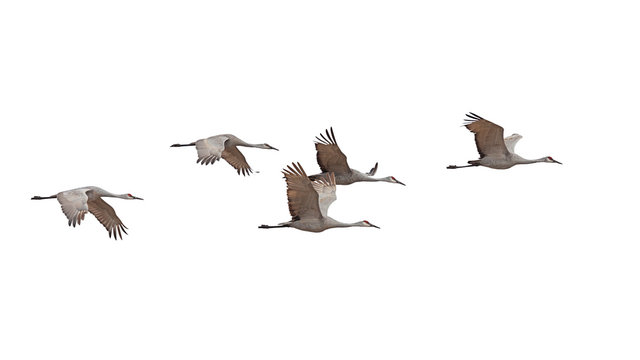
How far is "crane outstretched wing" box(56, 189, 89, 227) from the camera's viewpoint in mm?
18297

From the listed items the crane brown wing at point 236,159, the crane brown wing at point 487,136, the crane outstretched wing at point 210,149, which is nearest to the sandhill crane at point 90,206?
the crane outstretched wing at point 210,149

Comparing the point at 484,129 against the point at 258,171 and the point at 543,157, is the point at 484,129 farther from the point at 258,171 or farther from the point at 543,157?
the point at 258,171

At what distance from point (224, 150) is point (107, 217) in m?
3.18

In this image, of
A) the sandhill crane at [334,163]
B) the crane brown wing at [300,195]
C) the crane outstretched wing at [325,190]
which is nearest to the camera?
the crane brown wing at [300,195]

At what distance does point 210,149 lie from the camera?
21016 mm

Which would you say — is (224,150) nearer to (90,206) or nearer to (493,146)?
(90,206)

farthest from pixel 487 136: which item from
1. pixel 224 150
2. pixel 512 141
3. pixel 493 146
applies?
pixel 224 150

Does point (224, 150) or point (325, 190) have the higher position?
point (224, 150)

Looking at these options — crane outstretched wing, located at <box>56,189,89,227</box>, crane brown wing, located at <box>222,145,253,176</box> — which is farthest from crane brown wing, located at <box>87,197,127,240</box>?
crane brown wing, located at <box>222,145,253,176</box>

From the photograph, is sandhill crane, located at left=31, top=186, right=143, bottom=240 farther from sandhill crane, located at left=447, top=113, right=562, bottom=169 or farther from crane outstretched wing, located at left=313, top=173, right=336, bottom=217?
sandhill crane, located at left=447, top=113, right=562, bottom=169

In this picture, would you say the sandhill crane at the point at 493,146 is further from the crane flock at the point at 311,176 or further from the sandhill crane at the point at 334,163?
the sandhill crane at the point at 334,163

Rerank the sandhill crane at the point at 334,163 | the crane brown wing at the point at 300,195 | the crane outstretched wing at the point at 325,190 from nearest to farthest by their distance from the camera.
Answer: the crane brown wing at the point at 300,195 < the crane outstretched wing at the point at 325,190 < the sandhill crane at the point at 334,163

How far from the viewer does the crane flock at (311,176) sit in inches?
728

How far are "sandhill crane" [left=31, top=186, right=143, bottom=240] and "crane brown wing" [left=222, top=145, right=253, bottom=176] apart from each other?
2771 mm
